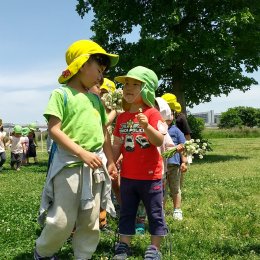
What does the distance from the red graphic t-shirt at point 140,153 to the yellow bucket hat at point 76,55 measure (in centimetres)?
97

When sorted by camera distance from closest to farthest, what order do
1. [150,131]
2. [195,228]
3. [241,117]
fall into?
[150,131], [195,228], [241,117]

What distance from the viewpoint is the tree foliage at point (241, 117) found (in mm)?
89500

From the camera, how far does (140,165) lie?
15.3 feet

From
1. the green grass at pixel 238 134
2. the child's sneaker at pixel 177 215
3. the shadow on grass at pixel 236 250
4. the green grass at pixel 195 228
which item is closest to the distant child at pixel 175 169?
the child's sneaker at pixel 177 215

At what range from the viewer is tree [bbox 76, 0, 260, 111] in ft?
66.1

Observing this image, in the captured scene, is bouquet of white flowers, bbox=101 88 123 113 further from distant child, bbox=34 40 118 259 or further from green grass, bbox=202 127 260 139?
green grass, bbox=202 127 260 139

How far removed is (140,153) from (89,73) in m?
1.07

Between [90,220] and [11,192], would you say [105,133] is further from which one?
[11,192]

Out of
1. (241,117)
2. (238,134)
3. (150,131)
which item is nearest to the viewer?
(150,131)

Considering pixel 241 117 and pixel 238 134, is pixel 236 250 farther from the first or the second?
pixel 241 117

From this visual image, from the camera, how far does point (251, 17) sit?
2000 cm

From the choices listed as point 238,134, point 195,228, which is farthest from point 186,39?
point 238,134

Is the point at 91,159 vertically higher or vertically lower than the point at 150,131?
lower

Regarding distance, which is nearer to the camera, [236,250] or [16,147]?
[236,250]
